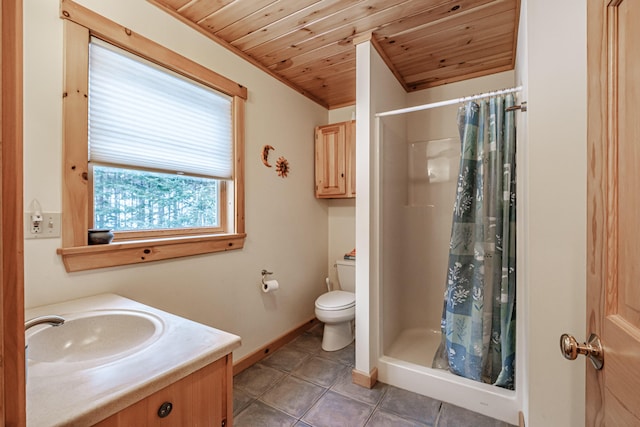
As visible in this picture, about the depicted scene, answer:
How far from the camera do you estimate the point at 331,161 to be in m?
2.72

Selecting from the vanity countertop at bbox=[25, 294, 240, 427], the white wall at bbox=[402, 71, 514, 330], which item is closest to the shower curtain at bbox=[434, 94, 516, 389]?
the white wall at bbox=[402, 71, 514, 330]

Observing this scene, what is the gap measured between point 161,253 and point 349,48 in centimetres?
187

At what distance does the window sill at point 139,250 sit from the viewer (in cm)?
124

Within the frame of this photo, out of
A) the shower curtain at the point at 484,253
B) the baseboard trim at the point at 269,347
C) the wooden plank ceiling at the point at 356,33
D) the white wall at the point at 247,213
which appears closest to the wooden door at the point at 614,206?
the shower curtain at the point at 484,253

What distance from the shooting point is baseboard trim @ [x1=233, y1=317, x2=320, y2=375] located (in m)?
1.98

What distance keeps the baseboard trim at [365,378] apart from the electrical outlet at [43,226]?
183cm

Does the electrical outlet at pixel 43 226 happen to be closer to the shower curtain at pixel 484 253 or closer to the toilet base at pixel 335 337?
the toilet base at pixel 335 337

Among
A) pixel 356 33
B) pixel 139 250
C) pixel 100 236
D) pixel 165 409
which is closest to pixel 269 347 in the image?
pixel 139 250

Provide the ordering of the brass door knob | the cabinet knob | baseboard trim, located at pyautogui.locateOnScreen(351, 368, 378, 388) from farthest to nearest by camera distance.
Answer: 1. baseboard trim, located at pyautogui.locateOnScreen(351, 368, 378, 388)
2. the cabinet knob
3. the brass door knob

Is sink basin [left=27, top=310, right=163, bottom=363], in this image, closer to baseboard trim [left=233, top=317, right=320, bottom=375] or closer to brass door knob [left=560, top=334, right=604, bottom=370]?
baseboard trim [left=233, top=317, right=320, bottom=375]

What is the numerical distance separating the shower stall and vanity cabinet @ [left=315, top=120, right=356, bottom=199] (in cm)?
47

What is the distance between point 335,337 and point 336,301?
0.30 meters

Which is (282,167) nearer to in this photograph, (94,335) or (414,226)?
(414,226)

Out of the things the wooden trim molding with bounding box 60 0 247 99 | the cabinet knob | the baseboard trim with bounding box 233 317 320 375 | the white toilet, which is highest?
the wooden trim molding with bounding box 60 0 247 99
